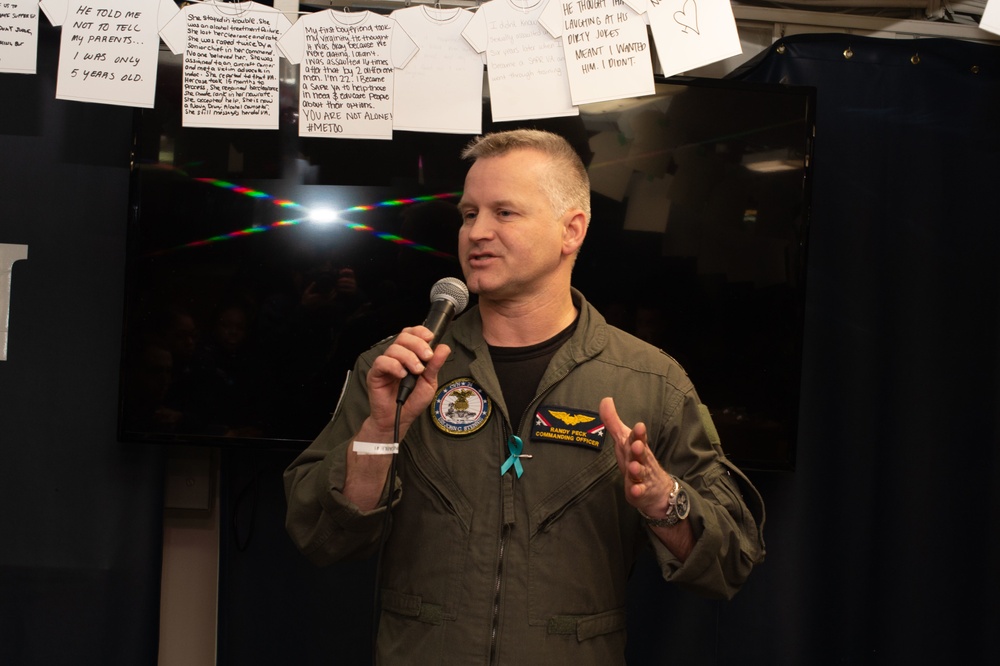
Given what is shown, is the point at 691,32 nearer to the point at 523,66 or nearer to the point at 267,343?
the point at 523,66

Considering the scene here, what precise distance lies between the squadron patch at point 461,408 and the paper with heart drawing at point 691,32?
813 mm

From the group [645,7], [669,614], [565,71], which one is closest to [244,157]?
[565,71]

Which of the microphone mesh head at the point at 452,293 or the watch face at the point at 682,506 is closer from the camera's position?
the watch face at the point at 682,506

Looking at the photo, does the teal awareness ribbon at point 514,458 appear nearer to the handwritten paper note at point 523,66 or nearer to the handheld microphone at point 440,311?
the handheld microphone at point 440,311

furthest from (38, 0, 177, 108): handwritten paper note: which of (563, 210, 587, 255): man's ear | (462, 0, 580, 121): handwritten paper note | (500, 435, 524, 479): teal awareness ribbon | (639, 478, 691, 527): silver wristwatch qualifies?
(639, 478, 691, 527): silver wristwatch

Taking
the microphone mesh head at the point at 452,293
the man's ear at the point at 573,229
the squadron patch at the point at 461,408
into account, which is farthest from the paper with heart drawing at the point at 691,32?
the squadron patch at the point at 461,408

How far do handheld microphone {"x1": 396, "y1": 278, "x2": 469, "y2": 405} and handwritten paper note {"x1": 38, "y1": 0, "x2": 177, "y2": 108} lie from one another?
943 millimetres

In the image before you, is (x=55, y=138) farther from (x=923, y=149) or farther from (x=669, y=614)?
(x=923, y=149)

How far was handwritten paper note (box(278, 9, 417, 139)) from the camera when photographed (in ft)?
7.02

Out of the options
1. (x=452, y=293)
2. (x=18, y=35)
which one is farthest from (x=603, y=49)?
(x=18, y=35)

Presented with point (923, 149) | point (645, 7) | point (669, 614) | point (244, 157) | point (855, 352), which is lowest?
point (669, 614)

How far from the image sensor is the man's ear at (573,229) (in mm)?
1784

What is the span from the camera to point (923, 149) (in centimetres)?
250

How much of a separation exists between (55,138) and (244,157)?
1.85 ft
